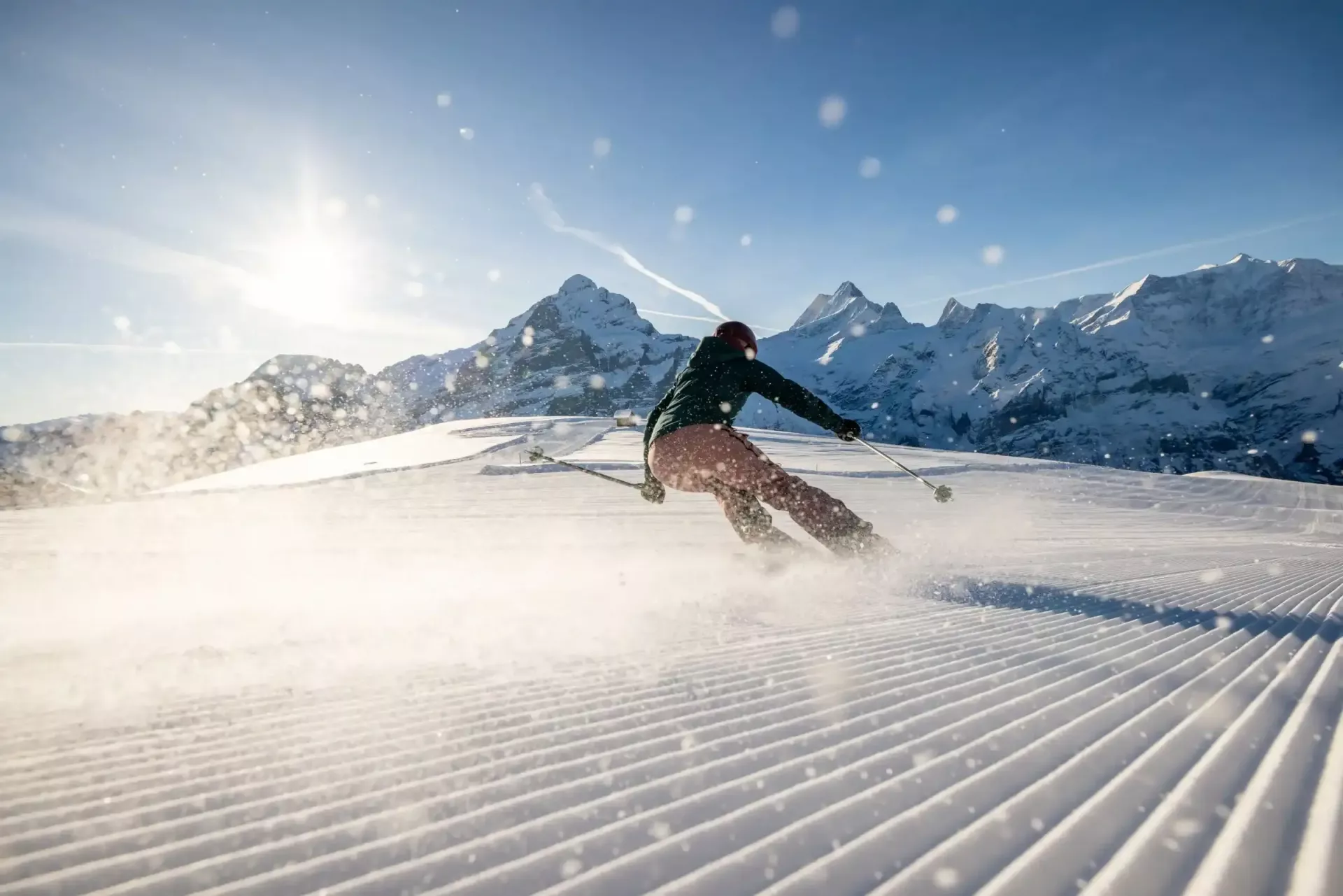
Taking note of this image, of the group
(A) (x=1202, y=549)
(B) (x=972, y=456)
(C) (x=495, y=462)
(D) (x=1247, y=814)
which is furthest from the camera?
(B) (x=972, y=456)

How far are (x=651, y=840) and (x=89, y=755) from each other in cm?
169

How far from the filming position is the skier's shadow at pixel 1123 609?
4.00 metres

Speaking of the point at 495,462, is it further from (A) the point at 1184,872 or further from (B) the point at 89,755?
(A) the point at 1184,872

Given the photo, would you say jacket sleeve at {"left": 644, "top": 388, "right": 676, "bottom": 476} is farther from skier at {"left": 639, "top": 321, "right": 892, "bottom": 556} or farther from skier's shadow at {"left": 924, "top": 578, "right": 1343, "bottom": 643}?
skier's shadow at {"left": 924, "top": 578, "right": 1343, "bottom": 643}

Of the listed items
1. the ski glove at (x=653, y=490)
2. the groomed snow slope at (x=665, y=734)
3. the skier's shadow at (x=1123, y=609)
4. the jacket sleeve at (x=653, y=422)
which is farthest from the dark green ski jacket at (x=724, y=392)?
the skier's shadow at (x=1123, y=609)

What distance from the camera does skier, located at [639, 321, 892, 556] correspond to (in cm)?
555

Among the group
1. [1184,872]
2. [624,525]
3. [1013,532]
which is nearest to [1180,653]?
[1184,872]

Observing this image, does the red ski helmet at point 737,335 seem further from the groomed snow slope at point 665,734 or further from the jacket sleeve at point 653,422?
the groomed snow slope at point 665,734

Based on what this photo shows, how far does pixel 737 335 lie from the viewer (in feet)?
19.5

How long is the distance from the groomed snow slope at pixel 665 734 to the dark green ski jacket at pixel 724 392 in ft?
4.58

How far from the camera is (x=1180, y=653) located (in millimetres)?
3211

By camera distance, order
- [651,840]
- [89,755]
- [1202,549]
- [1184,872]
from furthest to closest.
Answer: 1. [1202,549]
2. [89,755]
3. [651,840]
4. [1184,872]

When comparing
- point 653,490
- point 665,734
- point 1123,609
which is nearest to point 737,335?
point 653,490

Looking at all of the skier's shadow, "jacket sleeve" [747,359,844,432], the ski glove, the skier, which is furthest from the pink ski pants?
the skier's shadow
